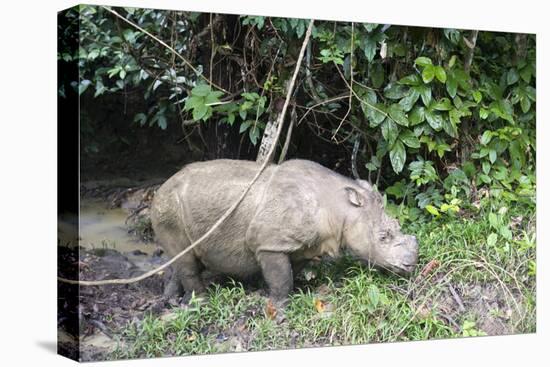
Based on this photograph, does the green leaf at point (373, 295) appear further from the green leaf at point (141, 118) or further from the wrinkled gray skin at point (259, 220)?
the green leaf at point (141, 118)

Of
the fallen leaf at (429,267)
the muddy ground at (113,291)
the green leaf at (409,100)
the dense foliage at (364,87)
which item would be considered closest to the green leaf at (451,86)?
the dense foliage at (364,87)

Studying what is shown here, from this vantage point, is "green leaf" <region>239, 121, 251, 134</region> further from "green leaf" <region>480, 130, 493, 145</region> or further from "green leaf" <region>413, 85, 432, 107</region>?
"green leaf" <region>480, 130, 493, 145</region>

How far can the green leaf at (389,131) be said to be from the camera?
6265 mm

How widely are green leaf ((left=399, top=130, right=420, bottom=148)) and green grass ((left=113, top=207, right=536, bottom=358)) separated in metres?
0.54

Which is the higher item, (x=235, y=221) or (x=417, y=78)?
(x=417, y=78)

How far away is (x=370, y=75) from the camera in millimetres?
6219

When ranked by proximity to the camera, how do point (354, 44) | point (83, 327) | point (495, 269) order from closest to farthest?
point (83, 327), point (354, 44), point (495, 269)

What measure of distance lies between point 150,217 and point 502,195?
2.50 m

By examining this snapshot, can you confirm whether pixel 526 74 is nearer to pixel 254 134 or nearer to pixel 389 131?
pixel 389 131

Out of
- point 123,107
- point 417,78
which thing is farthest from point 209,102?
point 417,78

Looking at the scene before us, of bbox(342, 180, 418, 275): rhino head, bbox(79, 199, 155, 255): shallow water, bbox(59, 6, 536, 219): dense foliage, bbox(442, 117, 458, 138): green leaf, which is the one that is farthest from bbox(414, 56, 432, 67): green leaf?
bbox(79, 199, 155, 255): shallow water

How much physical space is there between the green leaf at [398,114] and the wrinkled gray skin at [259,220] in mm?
552

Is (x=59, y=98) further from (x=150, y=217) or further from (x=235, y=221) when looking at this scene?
(x=235, y=221)

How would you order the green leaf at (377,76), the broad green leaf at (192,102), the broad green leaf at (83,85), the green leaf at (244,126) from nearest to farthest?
the broad green leaf at (83,85)
the broad green leaf at (192,102)
the green leaf at (244,126)
the green leaf at (377,76)
